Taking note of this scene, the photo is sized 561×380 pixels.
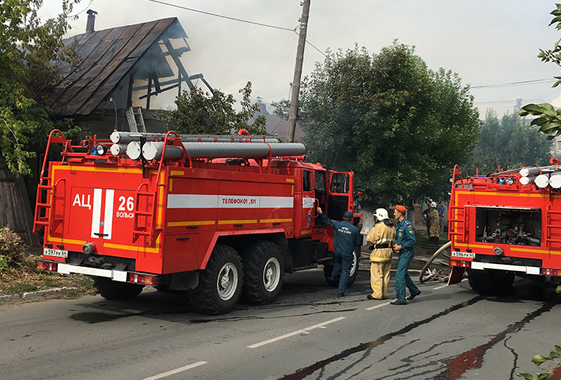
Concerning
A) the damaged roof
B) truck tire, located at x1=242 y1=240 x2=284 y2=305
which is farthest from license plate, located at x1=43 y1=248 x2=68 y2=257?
the damaged roof

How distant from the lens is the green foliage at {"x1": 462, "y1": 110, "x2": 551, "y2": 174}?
206ft

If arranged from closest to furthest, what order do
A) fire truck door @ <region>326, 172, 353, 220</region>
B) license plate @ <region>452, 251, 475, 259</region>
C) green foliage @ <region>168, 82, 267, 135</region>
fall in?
license plate @ <region>452, 251, 475, 259</region> < fire truck door @ <region>326, 172, 353, 220</region> < green foliage @ <region>168, 82, 267, 135</region>

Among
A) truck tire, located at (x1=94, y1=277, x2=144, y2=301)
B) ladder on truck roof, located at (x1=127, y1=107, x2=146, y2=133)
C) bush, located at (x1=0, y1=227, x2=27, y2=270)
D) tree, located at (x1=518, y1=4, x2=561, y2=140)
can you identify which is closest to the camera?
tree, located at (x1=518, y1=4, x2=561, y2=140)

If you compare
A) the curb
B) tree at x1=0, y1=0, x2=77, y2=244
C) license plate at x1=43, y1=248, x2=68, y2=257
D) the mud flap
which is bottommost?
the curb

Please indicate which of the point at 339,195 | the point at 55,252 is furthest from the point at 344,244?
the point at 55,252

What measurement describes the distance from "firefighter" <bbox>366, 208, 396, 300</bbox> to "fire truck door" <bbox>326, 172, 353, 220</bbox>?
1715mm

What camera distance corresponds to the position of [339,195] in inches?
461

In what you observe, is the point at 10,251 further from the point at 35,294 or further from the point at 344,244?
the point at 344,244

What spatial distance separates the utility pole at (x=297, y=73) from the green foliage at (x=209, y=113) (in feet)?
4.16

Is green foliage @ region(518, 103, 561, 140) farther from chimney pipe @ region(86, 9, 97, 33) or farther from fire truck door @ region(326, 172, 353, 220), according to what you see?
chimney pipe @ region(86, 9, 97, 33)

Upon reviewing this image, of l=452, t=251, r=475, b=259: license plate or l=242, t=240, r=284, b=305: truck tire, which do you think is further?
l=452, t=251, r=475, b=259: license plate

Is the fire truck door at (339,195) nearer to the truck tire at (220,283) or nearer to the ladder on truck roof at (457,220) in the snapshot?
the ladder on truck roof at (457,220)

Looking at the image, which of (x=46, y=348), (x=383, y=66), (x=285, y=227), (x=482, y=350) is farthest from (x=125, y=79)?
(x=482, y=350)

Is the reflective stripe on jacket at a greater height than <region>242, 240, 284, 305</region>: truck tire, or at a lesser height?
greater
